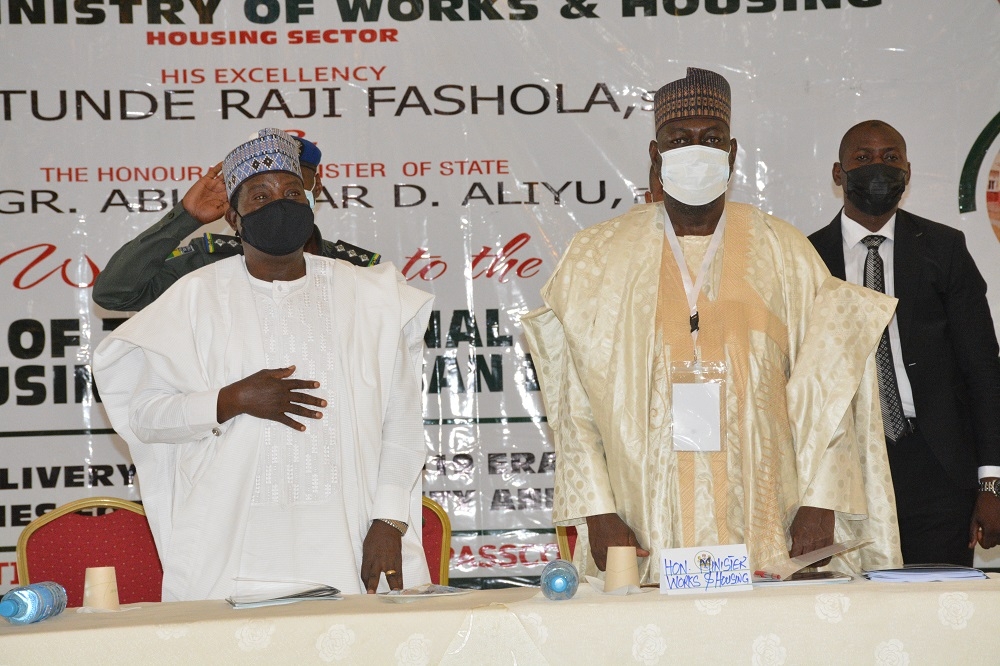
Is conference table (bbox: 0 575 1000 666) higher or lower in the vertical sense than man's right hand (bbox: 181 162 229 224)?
lower

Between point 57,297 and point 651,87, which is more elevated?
point 651,87

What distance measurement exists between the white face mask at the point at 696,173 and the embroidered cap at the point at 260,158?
106cm

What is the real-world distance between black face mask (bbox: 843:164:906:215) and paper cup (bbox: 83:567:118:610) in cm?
287

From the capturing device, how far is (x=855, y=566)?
2.98 meters

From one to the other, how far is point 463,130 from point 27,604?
324 centimetres

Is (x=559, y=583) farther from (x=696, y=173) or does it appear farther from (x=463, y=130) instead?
(x=463, y=130)

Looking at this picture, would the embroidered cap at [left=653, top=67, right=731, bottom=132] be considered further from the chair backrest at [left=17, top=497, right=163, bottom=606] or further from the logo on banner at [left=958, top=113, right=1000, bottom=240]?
the logo on banner at [left=958, top=113, right=1000, bottom=240]

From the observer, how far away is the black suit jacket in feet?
12.1

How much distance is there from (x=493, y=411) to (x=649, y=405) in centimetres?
195

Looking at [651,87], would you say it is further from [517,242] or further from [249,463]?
[249,463]

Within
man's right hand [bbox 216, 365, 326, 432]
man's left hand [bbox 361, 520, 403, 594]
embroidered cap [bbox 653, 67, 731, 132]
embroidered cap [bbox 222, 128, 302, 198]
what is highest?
embroidered cap [bbox 653, 67, 731, 132]

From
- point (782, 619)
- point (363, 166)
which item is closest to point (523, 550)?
point (363, 166)

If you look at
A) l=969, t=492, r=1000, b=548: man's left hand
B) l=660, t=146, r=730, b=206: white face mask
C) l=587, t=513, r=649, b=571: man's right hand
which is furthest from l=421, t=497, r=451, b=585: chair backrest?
l=969, t=492, r=1000, b=548: man's left hand

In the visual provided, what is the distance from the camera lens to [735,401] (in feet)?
9.77
